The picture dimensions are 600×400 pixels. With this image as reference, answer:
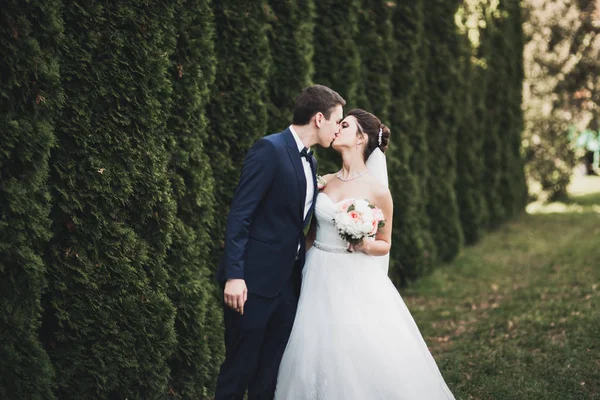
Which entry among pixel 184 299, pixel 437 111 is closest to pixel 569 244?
pixel 437 111

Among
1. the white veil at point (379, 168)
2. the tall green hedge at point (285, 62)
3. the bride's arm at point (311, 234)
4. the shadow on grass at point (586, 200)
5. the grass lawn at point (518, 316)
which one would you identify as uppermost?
the tall green hedge at point (285, 62)

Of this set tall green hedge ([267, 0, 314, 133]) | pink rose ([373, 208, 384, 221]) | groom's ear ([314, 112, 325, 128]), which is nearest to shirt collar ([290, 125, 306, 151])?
groom's ear ([314, 112, 325, 128])

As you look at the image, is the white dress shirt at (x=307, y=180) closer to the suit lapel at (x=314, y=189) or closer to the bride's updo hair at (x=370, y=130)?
the suit lapel at (x=314, y=189)

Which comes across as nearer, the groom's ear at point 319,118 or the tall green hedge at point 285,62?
the groom's ear at point 319,118

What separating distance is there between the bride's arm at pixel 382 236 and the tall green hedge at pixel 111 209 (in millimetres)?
1323

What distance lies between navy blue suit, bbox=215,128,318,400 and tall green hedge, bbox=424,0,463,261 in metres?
6.43

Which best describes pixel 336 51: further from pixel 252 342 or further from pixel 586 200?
pixel 586 200

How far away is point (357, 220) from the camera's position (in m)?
4.05

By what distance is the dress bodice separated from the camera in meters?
4.36

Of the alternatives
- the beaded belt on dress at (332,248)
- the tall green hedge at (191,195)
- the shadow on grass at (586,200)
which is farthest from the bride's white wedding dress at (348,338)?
the shadow on grass at (586,200)

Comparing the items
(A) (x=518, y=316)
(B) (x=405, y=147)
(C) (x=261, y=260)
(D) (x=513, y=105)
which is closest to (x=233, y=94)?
(C) (x=261, y=260)

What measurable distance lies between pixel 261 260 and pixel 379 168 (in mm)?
1280

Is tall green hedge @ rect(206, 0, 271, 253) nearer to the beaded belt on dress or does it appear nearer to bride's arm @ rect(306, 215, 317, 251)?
bride's arm @ rect(306, 215, 317, 251)

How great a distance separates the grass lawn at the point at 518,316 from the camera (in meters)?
5.11
